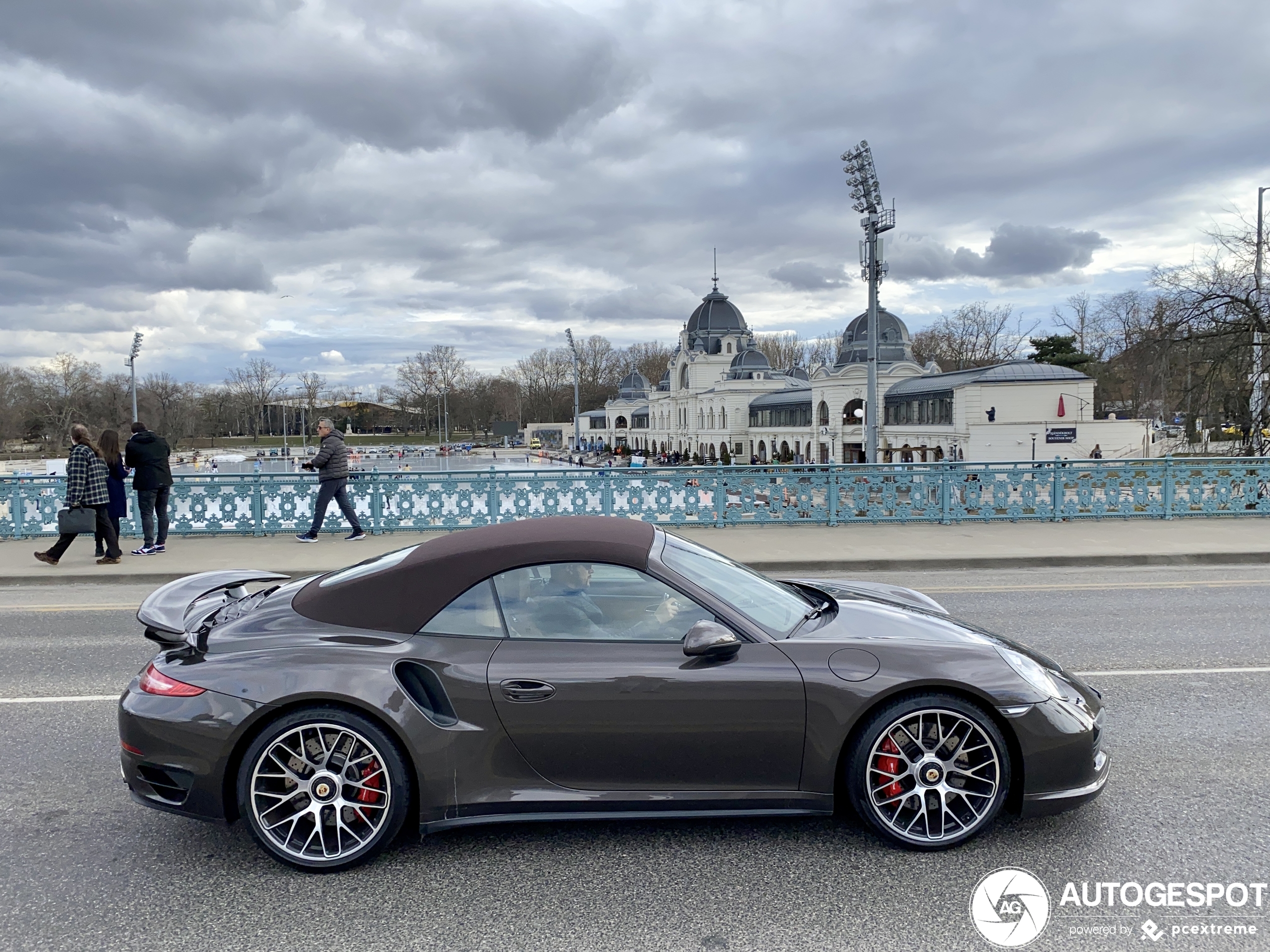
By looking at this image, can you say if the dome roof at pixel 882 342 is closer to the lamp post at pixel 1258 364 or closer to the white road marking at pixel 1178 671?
the lamp post at pixel 1258 364

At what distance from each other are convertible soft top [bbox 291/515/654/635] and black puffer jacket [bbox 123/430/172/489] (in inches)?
387

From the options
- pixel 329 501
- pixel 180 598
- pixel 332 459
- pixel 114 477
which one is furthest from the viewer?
pixel 329 501

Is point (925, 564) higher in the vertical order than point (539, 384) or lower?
lower

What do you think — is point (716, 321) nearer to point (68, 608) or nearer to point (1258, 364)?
point (1258, 364)

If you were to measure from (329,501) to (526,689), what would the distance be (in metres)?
11.0

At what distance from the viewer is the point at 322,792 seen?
3.30m

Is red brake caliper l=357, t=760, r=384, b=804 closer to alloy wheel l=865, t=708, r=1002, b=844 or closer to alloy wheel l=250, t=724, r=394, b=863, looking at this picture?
alloy wheel l=250, t=724, r=394, b=863

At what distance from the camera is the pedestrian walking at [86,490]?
10781mm

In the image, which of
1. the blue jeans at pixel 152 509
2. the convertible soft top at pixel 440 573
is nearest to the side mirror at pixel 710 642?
the convertible soft top at pixel 440 573

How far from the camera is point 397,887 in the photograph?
3.21 m

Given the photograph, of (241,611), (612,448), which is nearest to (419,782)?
(241,611)

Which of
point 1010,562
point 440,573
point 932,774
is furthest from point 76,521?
point 1010,562

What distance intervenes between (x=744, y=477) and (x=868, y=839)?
11134 mm

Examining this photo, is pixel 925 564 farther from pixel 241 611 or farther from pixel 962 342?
pixel 962 342
